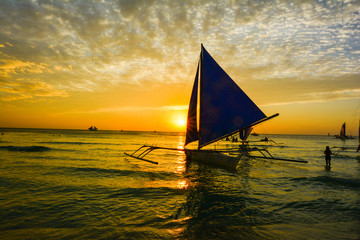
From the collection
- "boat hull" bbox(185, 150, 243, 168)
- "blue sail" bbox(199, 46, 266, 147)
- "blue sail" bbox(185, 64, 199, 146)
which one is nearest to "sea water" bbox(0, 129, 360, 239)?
"boat hull" bbox(185, 150, 243, 168)

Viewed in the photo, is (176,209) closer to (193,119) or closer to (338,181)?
(193,119)

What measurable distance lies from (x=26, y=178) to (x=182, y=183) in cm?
1285

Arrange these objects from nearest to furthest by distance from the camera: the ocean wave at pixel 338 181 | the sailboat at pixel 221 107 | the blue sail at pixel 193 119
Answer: the ocean wave at pixel 338 181, the sailboat at pixel 221 107, the blue sail at pixel 193 119

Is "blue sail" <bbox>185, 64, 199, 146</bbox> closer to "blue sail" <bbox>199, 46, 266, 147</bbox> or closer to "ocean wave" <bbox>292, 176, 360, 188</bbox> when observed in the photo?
"blue sail" <bbox>199, 46, 266, 147</bbox>

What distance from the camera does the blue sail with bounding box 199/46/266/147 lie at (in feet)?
55.0

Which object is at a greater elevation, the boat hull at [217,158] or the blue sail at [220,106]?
the blue sail at [220,106]

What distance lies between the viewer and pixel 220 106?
17.6 metres

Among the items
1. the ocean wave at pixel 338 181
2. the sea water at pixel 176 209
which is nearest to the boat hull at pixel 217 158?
the sea water at pixel 176 209

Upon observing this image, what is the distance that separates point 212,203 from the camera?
10.6 metres

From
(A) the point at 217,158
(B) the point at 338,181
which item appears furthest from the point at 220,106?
(B) the point at 338,181

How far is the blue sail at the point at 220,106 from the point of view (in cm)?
1675

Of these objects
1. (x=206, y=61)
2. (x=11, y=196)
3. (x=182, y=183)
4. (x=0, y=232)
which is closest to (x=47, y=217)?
(x=0, y=232)

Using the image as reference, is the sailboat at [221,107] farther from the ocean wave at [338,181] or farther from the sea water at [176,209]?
the ocean wave at [338,181]

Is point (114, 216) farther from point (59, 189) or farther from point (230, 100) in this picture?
point (230, 100)
